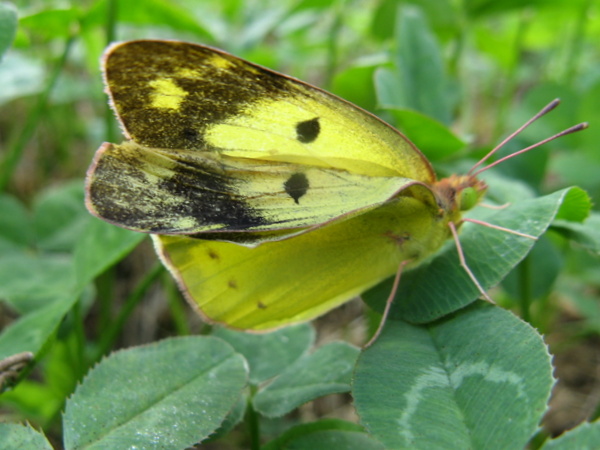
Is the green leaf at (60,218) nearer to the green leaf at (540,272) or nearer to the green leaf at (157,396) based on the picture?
the green leaf at (157,396)

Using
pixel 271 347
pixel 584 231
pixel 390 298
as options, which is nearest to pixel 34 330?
pixel 271 347

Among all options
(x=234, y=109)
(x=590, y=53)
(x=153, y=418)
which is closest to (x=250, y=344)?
(x=153, y=418)

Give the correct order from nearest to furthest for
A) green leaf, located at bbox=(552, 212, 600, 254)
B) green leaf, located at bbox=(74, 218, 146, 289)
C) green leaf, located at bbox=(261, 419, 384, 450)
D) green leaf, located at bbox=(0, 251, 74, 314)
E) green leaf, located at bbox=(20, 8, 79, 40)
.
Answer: green leaf, located at bbox=(261, 419, 384, 450), green leaf, located at bbox=(552, 212, 600, 254), green leaf, located at bbox=(74, 218, 146, 289), green leaf, located at bbox=(0, 251, 74, 314), green leaf, located at bbox=(20, 8, 79, 40)

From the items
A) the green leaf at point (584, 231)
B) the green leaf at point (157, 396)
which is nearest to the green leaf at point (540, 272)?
the green leaf at point (584, 231)

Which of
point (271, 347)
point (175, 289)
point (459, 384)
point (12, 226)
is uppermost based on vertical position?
point (459, 384)

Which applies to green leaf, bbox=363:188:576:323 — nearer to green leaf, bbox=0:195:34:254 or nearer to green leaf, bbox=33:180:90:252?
green leaf, bbox=33:180:90:252

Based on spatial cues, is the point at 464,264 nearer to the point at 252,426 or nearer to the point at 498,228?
the point at 498,228

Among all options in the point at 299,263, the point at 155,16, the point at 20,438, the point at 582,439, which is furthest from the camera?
the point at 155,16

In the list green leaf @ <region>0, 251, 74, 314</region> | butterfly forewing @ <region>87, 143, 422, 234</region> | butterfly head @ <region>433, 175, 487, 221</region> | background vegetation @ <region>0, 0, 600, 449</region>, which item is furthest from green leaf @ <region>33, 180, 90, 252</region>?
butterfly head @ <region>433, 175, 487, 221</region>
